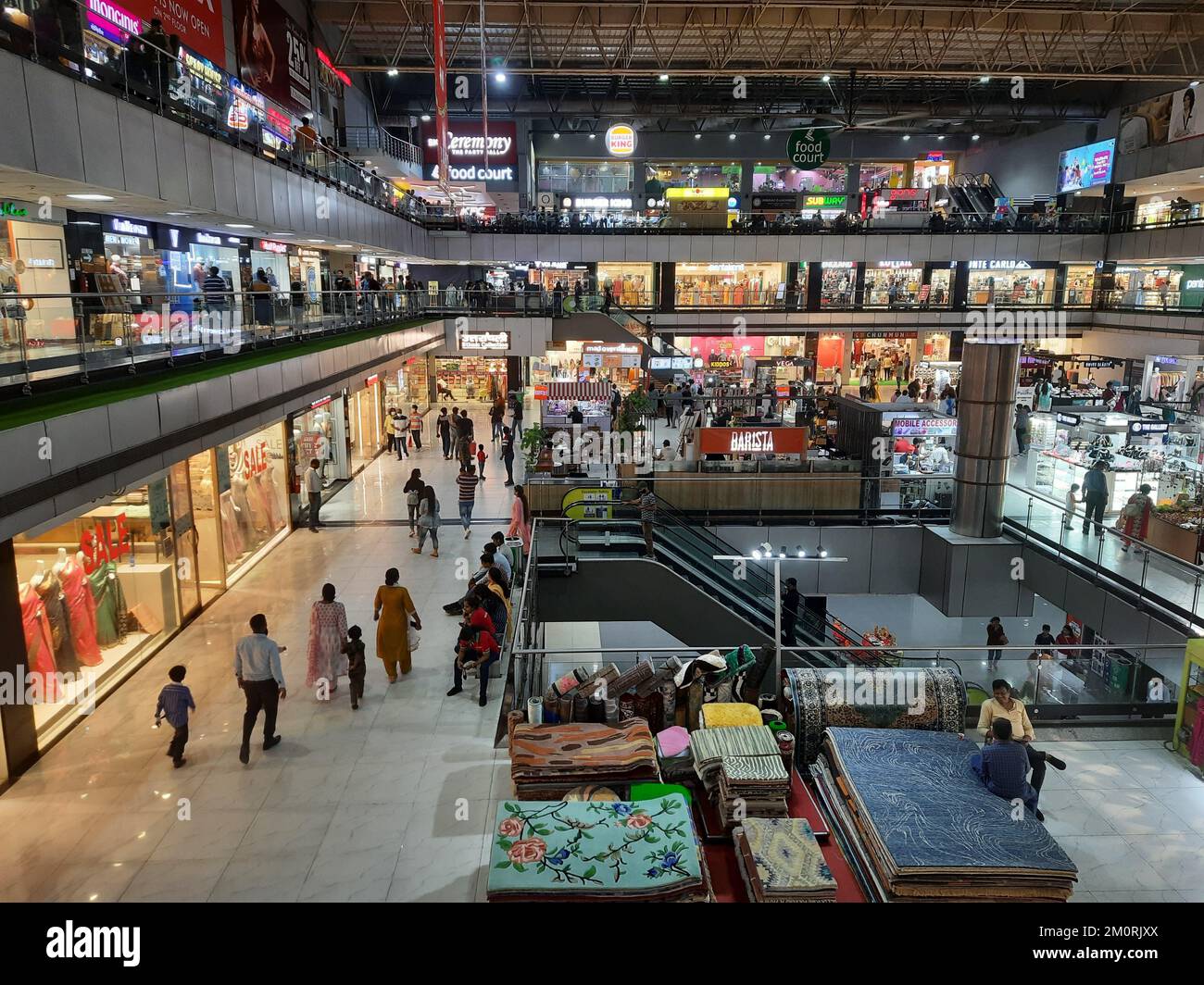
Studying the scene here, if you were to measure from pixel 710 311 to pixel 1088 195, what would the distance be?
1740 centimetres

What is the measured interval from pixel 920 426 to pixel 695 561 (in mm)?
7812

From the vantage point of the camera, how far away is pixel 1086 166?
3316 cm

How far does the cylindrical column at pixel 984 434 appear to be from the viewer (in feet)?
47.0

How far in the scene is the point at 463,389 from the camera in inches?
1271

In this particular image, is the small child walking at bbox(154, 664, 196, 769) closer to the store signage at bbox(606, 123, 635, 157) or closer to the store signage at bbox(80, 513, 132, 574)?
the store signage at bbox(80, 513, 132, 574)

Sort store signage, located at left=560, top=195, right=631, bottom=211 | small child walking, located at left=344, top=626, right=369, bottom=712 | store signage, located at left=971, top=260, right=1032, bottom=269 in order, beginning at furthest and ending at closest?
store signage, located at left=560, top=195, right=631, bottom=211 → store signage, located at left=971, top=260, right=1032, bottom=269 → small child walking, located at left=344, top=626, right=369, bottom=712

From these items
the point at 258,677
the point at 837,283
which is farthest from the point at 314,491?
the point at 837,283

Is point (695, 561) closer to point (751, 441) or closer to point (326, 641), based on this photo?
point (751, 441)

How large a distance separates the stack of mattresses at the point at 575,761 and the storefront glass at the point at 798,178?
4026 cm

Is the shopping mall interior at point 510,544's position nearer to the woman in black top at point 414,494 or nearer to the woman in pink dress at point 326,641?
the woman in pink dress at point 326,641

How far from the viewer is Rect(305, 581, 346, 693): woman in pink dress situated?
26.9 ft

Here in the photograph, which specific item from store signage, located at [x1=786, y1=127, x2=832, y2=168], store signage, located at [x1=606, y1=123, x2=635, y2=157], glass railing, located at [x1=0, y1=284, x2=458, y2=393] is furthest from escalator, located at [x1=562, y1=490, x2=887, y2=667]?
store signage, located at [x1=606, y1=123, x2=635, y2=157]

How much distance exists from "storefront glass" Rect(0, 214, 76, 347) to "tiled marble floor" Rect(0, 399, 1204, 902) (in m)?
3.84

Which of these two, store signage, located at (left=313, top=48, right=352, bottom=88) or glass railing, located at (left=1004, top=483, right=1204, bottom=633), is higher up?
store signage, located at (left=313, top=48, right=352, bottom=88)
